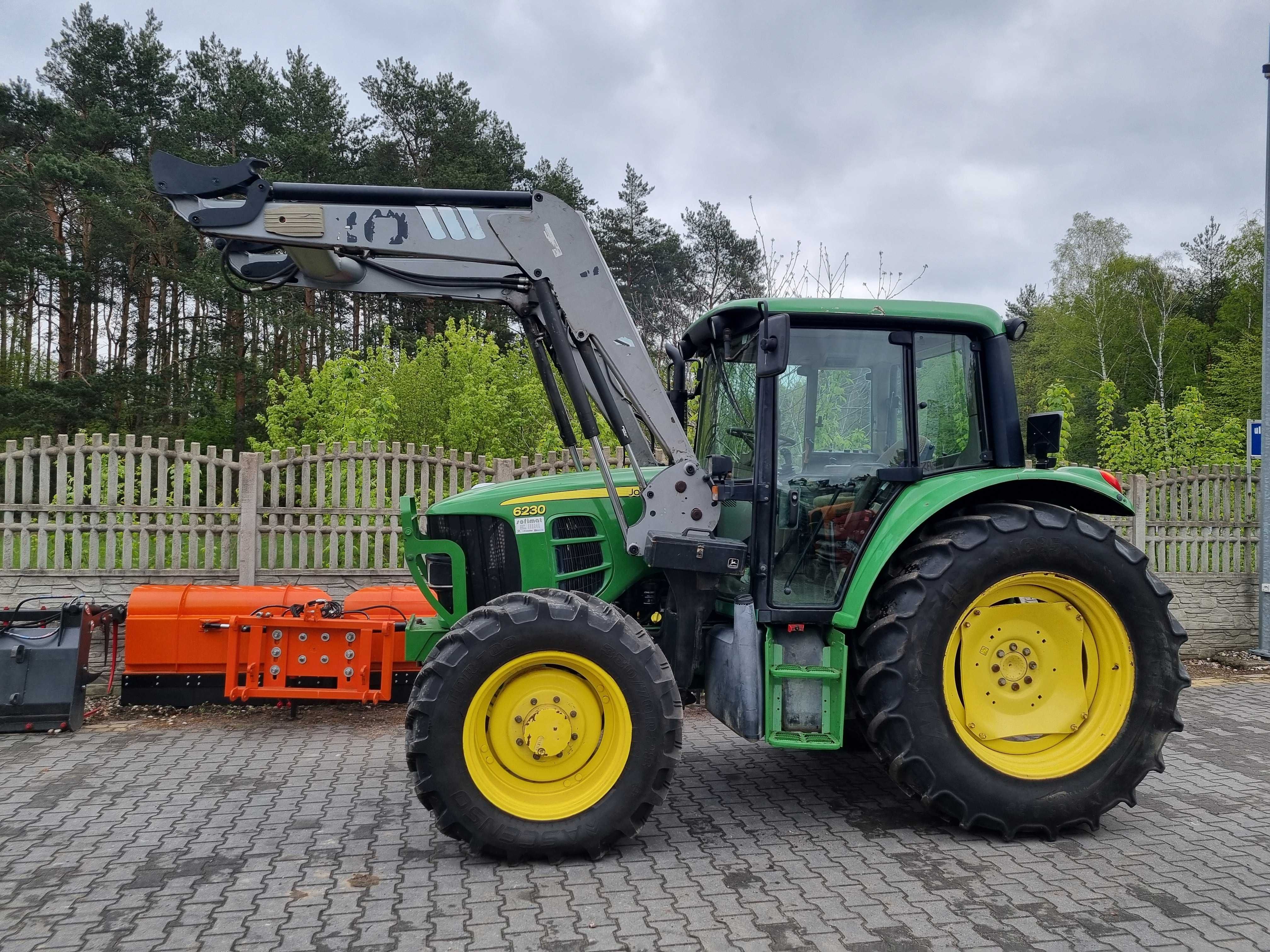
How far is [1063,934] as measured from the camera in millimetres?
3191

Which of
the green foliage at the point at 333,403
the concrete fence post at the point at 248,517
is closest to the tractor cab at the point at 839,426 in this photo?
the concrete fence post at the point at 248,517

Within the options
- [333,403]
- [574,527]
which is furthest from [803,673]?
[333,403]

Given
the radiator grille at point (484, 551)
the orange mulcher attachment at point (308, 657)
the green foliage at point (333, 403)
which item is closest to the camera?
the radiator grille at point (484, 551)

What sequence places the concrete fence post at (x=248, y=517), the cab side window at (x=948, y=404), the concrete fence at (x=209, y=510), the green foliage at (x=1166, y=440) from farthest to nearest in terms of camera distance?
1. the green foliage at (x=1166, y=440)
2. the concrete fence post at (x=248, y=517)
3. the concrete fence at (x=209, y=510)
4. the cab side window at (x=948, y=404)

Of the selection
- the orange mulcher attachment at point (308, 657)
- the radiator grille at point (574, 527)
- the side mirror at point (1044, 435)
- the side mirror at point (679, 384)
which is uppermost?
the side mirror at point (679, 384)

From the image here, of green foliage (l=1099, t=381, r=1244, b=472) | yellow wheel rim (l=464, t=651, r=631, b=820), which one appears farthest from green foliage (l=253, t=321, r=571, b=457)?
green foliage (l=1099, t=381, r=1244, b=472)

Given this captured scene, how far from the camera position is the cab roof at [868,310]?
14.3 feet

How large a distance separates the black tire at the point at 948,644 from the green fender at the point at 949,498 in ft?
0.39

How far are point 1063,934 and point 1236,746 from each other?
12.2 feet

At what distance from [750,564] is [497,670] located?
Answer: 50.7 inches

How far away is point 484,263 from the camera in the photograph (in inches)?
166

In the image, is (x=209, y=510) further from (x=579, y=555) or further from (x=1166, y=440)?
(x=1166, y=440)

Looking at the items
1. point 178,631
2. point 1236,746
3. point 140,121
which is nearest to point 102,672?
point 178,631

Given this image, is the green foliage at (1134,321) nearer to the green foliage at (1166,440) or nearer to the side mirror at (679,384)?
the green foliage at (1166,440)
